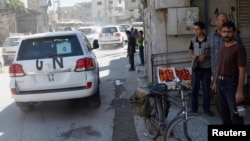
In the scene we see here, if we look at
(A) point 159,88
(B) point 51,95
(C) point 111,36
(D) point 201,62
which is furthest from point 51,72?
(C) point 111,36

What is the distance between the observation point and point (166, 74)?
7.60 meters

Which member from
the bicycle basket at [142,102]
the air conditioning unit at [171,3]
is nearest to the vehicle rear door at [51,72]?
the bicycle basket at [142,102]

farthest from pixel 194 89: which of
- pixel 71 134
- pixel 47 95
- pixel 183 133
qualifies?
pixel 47 95

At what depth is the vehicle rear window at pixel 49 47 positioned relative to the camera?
24.2 ft

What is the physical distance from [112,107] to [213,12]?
3141mm

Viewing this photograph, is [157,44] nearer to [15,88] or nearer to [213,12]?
[213,12]

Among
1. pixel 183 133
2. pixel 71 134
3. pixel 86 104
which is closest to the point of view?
pixel 183 133

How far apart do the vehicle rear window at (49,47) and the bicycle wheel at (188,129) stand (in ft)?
9.99

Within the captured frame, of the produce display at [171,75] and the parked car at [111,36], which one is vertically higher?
the parked car at [111,36]

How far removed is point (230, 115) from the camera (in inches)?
183

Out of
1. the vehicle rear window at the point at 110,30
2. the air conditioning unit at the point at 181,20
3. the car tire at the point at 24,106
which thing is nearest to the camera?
the air conditioning unit at the point at 181,20

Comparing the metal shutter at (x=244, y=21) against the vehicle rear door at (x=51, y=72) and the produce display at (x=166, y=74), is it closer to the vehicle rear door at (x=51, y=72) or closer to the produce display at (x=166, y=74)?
the produce display at (x=166, y=74)

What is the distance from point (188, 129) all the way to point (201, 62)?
1496 millimetres

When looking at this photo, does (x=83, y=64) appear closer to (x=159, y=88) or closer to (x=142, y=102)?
(x=142, y=102)
